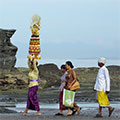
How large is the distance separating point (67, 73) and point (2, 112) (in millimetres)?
2938

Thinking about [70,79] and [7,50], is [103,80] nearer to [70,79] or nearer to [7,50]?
[70,79]

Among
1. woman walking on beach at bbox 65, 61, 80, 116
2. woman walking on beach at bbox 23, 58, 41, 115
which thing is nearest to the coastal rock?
woman walking on beach at bbox 23, 58, 41, 115

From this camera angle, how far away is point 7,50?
34.8 metres

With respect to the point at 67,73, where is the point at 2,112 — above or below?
below

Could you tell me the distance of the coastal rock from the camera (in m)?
34.7

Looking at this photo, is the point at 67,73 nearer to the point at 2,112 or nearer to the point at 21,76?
the point at 2,112

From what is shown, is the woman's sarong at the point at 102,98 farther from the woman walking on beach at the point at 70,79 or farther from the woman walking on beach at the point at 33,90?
the woman walking on beach at the point at 33,90

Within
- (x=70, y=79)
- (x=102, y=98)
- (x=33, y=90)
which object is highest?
(x=70, y=79)

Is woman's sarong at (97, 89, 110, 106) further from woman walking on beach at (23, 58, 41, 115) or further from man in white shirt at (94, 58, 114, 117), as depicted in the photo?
woman walking on beach at (23, 58, 41, 115)

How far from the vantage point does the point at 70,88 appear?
1371cm

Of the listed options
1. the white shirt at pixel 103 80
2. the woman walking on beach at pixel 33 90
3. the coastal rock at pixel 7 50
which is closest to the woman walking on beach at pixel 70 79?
the white shirt at pixel 103 80

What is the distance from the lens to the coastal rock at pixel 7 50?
34.7m

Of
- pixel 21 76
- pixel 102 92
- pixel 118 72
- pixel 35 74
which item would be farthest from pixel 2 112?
pixel 118 72

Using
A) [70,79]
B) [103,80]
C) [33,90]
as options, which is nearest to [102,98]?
[103,80]
